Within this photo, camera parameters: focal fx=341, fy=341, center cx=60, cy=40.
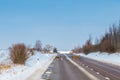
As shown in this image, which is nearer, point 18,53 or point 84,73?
point 84,73

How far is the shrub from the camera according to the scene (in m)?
Answer: 40.7

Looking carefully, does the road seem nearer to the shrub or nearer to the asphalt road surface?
the asphalt road surface

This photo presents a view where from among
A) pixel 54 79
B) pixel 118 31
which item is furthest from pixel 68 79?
pixel 118 31

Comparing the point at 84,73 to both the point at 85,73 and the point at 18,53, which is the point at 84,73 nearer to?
the point at 85,73

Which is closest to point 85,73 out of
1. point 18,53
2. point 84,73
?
point 84,73

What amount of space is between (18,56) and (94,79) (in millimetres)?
20380

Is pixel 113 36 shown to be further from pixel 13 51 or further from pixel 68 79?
pixel 68 79

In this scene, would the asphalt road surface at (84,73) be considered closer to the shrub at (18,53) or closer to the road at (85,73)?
the road at (85,73)

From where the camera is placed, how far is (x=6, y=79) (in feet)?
63.8

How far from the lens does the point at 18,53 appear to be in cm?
4084

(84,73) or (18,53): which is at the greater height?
(18,53)

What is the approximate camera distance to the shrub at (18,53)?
40656 mm

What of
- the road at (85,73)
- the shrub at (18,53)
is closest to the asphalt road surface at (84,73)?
the road at (85,73)

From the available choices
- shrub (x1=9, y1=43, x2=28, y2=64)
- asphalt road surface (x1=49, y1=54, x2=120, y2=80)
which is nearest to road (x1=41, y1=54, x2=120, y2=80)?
asphalt road surface (x1=49, y1=54, x2=120, y2=80)
